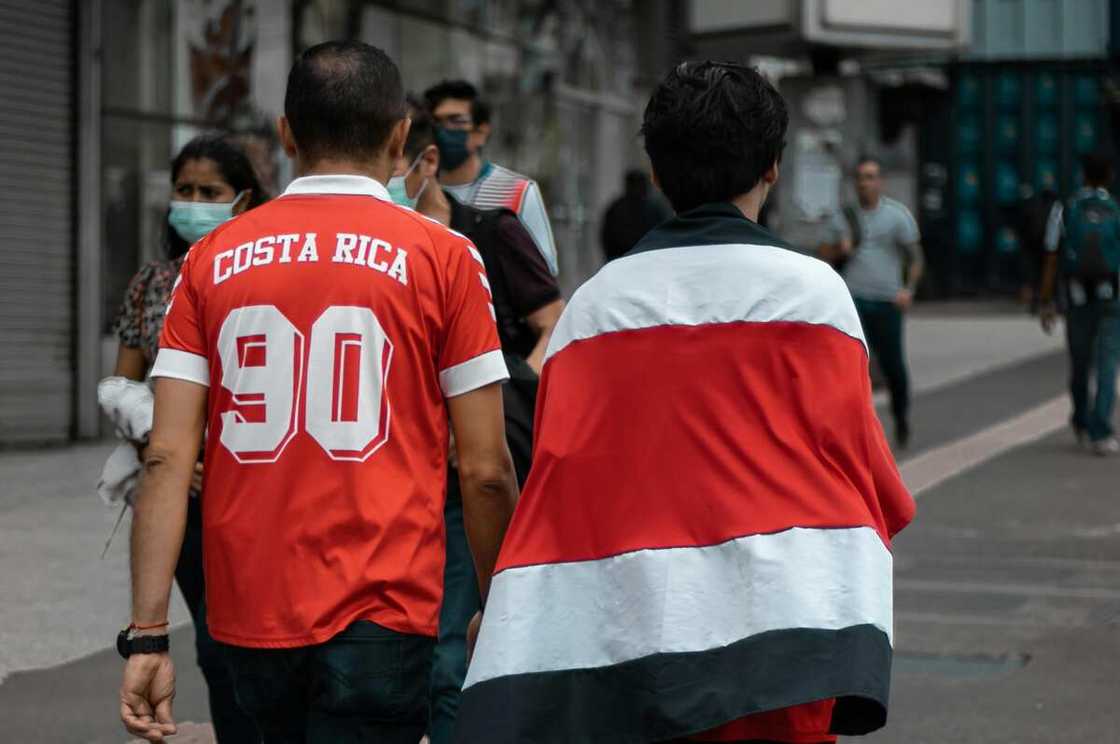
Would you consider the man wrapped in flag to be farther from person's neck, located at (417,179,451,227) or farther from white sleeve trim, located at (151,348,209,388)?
person's neck, located at (417,179,451,227)

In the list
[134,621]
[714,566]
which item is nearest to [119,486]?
[134,621]

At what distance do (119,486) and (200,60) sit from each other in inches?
403

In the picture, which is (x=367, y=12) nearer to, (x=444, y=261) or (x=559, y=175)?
(x=559, y=175)

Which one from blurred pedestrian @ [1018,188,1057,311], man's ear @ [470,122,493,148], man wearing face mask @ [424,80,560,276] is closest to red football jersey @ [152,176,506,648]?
man wearing face mask @ [424,80,560,276]

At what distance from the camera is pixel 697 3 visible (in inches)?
762

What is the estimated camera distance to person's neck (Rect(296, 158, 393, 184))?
318 cm

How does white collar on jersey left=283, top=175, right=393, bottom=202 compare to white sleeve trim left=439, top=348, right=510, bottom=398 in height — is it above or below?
above

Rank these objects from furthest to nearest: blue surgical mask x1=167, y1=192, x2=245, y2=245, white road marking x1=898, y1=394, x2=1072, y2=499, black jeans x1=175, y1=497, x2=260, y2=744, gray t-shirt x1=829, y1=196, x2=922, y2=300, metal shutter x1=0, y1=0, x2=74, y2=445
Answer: gray t-shirt x1=829, y1=196, x2=922, y2=300 → metal shutter x1=0, y1=0, x2=74, y2=445 → white road marking x1=898, y1=394, x2=1072, y2=499 → blue surgical mask x1=167, y1=192, x2=245, y2=245 → black jeans x1=175, y1=497, x2=260, y2=744

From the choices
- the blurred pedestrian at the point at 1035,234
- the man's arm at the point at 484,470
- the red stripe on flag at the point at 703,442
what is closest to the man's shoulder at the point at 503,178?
the man's arm at the point at 484,470

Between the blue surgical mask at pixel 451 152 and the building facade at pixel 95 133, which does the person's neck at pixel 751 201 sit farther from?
the building facade at pixel 95 133

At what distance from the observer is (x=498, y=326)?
15.6 ft

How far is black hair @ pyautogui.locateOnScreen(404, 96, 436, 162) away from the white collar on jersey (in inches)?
57.6

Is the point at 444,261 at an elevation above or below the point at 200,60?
below

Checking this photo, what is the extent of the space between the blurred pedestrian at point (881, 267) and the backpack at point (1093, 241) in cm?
94
